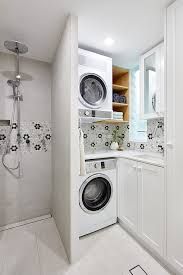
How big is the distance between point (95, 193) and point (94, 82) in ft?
4.75

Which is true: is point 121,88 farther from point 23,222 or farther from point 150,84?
point 23,222

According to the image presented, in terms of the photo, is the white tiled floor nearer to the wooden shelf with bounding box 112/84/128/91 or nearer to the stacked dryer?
the stacked dryer

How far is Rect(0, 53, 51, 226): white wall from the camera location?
1979 millimetres

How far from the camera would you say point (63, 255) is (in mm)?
1482

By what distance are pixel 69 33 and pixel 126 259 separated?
85.8 inches

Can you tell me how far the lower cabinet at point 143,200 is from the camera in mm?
1368

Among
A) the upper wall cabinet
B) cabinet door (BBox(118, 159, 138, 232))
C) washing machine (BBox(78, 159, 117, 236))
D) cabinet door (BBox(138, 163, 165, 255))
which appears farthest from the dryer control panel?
the upper wall cabinet

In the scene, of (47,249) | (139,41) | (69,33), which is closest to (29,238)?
(47,249)

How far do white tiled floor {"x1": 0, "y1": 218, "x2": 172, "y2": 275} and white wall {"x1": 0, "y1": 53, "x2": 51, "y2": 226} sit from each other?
299mm

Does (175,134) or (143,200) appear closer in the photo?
(175,134)

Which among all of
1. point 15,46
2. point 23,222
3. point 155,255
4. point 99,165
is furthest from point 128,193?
point 15,46

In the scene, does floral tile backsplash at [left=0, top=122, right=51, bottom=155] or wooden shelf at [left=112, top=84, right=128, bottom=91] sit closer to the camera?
floral tile backsplash at [left=0, top=122, right=51, bottom=155]

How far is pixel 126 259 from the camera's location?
1438mm

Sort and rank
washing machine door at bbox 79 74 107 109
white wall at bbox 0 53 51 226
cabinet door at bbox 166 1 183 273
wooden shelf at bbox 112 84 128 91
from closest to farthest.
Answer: cabinet door at bbox 166 1 183 273 → washing machine door at bbox 79 74 107 109 → white wall at bbox 0 53 51 226 → wooden shelf at bbox 112 84 128 91
